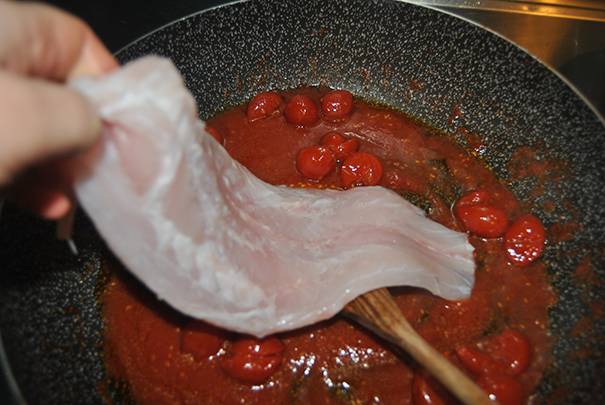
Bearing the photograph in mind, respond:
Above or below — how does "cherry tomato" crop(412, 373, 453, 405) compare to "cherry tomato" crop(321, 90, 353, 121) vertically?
below

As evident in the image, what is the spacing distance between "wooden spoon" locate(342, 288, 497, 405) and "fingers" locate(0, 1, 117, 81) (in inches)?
41.2

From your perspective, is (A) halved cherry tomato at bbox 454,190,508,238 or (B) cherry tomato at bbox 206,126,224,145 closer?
(A) halved cherry tomato at bbox 454,190,508,238

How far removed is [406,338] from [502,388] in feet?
1.25

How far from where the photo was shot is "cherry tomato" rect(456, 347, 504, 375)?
1665 millimetres

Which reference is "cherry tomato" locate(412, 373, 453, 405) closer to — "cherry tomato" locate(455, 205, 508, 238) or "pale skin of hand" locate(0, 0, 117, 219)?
"cherry tomato" locate(455, 205, 508, 238)

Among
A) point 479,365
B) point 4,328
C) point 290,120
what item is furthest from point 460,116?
point 4,328

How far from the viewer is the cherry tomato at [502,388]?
5.31ft

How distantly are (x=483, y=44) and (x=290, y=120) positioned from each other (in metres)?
0.86

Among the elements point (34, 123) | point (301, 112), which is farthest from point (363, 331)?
point (34, 123)

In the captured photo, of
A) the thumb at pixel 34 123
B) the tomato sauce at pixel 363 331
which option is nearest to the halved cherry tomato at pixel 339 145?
the tomato sauce at pixel 363 331

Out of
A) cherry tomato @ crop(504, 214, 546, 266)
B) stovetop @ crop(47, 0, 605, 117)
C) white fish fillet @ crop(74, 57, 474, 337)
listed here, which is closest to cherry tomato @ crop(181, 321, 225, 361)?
white fish fillet @ crop(74, 57, 474, 337)

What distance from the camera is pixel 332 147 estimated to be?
2145mm

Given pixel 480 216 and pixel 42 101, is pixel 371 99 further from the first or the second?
pixel 42 101

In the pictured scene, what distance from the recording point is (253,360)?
1681 mm
